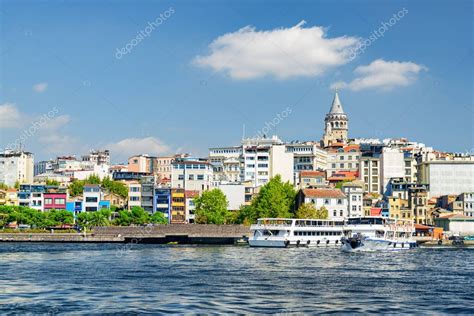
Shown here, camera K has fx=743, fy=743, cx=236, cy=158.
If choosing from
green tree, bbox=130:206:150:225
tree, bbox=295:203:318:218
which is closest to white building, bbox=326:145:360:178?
tree, bbox=295:203:318:218

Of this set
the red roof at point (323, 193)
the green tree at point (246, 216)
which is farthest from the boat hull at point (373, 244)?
the green tree at point (246, 216)

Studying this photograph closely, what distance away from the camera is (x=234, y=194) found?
413 feet

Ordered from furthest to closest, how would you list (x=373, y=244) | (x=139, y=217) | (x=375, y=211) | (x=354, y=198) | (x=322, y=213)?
(x=354, y=198)
(x=375, y=211)
(x=139, y=217)
(x=322, y=213)
(x=373, y=244)

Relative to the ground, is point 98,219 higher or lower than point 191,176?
lower

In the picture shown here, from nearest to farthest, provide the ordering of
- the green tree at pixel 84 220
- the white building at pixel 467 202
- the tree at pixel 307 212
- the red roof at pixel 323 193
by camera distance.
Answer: the tree at pixel 307 212 < the green tree at pixel 84 220 < the red roof at pixel 323 193 < the white building at pixel 467 202

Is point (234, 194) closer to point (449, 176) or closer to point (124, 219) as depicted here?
point (124, 219)

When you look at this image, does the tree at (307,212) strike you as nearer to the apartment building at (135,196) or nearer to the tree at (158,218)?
the tree at (158,218)

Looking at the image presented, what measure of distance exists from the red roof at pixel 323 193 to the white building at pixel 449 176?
30.1 meters

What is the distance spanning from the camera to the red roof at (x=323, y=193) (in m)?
111

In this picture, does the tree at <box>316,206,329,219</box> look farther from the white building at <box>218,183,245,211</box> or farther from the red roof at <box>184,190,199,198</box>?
the red roof at <box>184,190,199,198</box>

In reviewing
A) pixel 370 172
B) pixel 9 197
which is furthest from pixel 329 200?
pixel 9 197

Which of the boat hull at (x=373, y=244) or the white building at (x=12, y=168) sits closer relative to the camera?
the boat hull at (x=373, y=244)

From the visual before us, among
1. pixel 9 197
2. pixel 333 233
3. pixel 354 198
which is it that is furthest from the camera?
pixel 9 197

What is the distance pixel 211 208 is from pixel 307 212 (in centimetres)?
1493
